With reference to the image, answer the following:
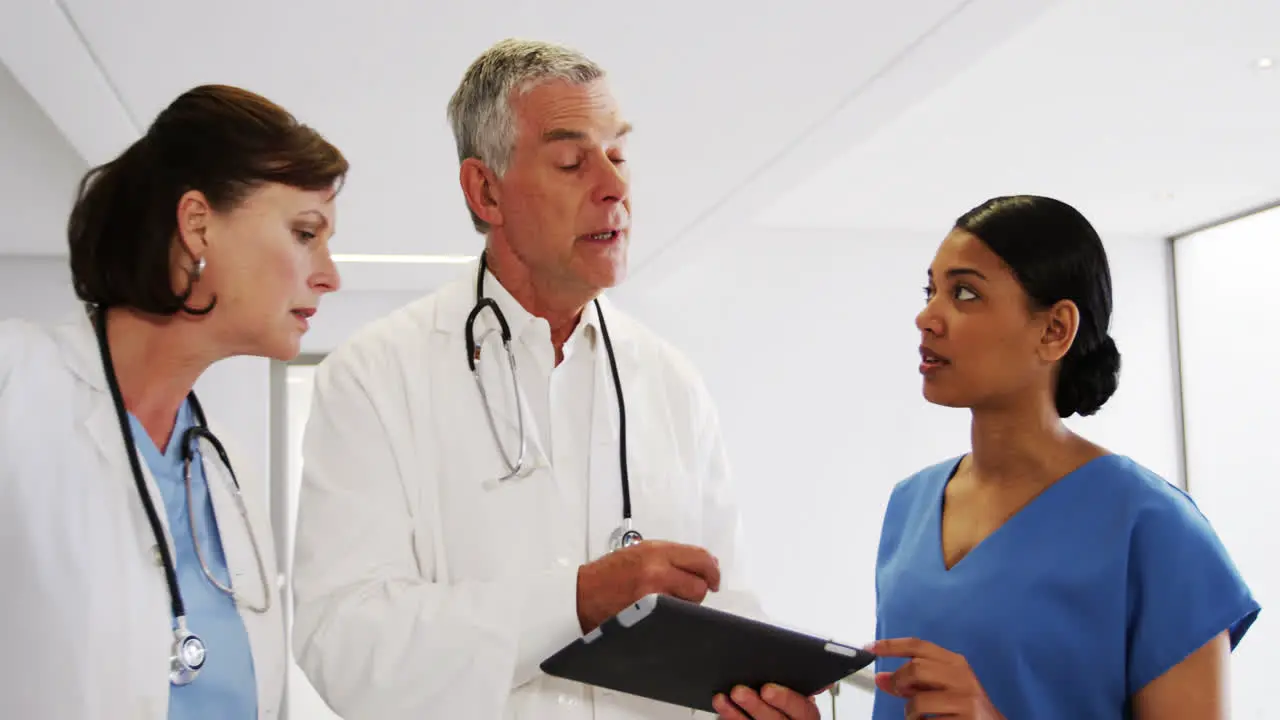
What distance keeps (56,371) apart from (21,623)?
1.03 ft

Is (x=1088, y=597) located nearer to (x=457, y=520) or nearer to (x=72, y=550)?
(x=457, y=520)

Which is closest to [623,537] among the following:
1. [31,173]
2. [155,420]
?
[155,420]

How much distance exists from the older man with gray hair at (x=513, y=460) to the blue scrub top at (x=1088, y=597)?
11.4 inches

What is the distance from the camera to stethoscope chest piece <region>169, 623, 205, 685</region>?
1.52 m

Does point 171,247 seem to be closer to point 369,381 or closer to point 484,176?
point 369,381

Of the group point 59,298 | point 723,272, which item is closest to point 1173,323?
point 723,272

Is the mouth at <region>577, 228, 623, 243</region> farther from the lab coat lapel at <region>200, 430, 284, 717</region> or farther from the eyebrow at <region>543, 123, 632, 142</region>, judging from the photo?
the lab coat lapel at <region>200, 430, 284, 717</region>

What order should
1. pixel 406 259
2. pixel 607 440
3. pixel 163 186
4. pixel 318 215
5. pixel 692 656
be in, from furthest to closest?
pixel 406 259
pixel 607 440
pixel 318 215
pixel 163 186
pixel 692 656

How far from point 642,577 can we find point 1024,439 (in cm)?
66

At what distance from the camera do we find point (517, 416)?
1.75 metres

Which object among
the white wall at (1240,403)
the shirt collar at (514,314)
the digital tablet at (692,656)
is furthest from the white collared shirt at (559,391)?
the white wall at (1240,403)

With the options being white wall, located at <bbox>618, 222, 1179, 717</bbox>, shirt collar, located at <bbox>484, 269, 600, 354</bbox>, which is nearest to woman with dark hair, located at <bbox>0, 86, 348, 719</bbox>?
shirt collar, located at <bbox>484, 269, 600, 354</bbox>

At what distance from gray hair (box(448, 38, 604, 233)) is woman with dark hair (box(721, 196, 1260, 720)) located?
632 millimetres

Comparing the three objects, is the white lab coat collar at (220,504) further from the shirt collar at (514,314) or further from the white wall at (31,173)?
the white wall at (31,173)
